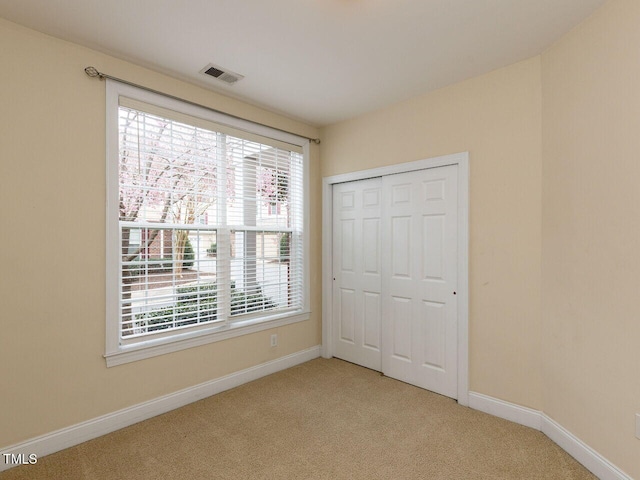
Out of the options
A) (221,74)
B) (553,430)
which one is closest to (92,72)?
(221,74)

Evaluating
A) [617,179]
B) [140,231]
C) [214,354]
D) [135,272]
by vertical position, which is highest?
[617,179]

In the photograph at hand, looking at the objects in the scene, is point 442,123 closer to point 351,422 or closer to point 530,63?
point 530,63

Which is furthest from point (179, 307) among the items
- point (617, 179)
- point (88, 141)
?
point (617, 179)

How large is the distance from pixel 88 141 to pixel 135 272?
0.96m

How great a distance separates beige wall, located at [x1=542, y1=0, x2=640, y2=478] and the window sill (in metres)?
2.33

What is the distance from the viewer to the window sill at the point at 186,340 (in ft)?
7.93

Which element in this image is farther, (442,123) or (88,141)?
(442,123)

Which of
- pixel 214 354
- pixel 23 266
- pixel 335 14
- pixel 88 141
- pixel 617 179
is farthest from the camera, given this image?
pixel 214 354

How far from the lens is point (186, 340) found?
276 cm

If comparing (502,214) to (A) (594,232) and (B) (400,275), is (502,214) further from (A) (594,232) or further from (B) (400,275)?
(B) (400,275)

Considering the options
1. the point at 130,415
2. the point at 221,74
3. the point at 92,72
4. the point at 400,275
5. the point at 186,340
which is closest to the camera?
the point at 92,72

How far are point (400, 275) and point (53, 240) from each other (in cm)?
Result: 272

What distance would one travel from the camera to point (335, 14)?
6.30 ft

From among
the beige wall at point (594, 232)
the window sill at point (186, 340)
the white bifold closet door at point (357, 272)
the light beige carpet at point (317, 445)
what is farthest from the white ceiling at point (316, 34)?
the light beige carpet at point (317, 445)
